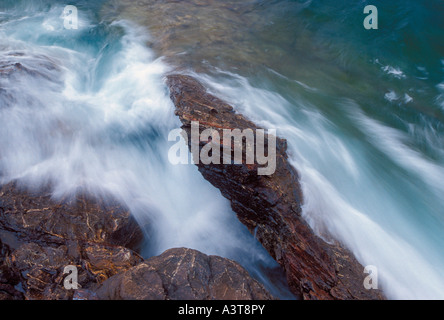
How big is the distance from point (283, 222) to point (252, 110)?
4.15 m

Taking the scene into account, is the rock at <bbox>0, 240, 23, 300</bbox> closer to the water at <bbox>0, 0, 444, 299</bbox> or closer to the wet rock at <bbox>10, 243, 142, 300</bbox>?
the wet rock at <bbox>10, 243, 142, 300</bbox>

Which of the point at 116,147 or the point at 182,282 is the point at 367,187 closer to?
the point at 182,282

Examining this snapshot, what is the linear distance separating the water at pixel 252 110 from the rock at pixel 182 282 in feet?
5.72

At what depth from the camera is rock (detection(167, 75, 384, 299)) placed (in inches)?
160

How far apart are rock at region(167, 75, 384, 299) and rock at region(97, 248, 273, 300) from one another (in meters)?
1.12

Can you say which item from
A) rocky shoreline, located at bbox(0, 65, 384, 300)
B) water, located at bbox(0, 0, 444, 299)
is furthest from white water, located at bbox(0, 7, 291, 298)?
rocky shoreline, located at bbox(0, 65, 384, 300)

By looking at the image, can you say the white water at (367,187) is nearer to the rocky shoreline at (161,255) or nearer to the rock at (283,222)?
the rock at (283,222)

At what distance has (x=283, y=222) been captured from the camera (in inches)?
180

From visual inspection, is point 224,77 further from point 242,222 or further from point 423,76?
point 423,76

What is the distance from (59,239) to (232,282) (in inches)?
115

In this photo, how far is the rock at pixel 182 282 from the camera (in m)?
3.22

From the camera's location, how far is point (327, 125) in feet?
26.5

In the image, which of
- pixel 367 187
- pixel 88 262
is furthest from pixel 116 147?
pixel 367 187

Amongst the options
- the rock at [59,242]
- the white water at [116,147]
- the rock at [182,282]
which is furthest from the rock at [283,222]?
the rock at [59,242]
